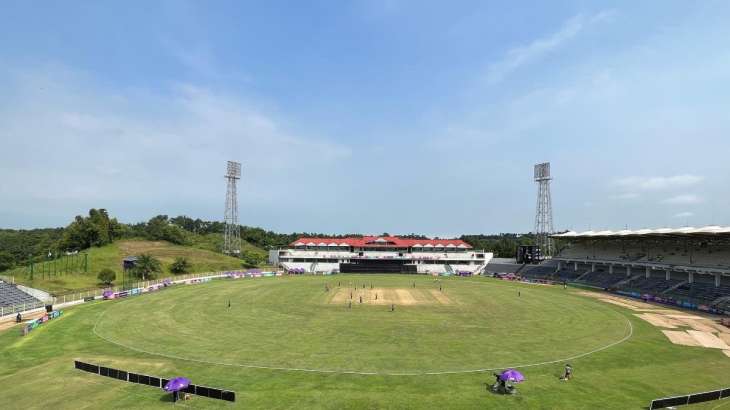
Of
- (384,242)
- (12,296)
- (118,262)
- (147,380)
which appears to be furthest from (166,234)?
(147,380)

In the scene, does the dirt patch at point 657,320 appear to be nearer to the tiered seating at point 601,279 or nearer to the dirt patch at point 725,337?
the dirt patch at point 725,337

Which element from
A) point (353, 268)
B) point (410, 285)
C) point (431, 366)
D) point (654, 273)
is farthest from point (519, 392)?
point (353, 268)

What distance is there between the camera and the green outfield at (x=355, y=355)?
27.5m

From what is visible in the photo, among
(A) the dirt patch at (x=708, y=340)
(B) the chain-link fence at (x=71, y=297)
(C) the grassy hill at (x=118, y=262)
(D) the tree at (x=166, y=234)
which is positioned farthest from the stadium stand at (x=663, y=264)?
(D) the tree at (x=166, y=234)

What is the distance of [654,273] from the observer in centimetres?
8638

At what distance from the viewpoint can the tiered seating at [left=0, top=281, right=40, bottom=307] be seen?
59556mm

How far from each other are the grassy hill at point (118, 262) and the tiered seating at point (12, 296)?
700 centimetres

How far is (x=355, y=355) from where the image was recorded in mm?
36281

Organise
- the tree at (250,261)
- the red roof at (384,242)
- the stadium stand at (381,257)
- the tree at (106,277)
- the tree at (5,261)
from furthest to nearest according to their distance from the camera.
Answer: the red roof at (384,242) < the stadium stand at (381,257) < the tree at (250,261) < the tree at (5,261) < the tree at (106,277)

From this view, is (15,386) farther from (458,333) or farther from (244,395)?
(458,333)

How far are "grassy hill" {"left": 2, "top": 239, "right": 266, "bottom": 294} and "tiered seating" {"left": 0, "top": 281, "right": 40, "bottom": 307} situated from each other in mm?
7003

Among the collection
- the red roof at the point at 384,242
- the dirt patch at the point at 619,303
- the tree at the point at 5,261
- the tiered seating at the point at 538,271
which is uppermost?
the red roof at the point at 384,242

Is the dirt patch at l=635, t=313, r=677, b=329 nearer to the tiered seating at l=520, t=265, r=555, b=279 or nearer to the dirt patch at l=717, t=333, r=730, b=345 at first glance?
the dirt patch at l=717, t=333, r=730, b=345

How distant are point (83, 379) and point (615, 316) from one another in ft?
198
